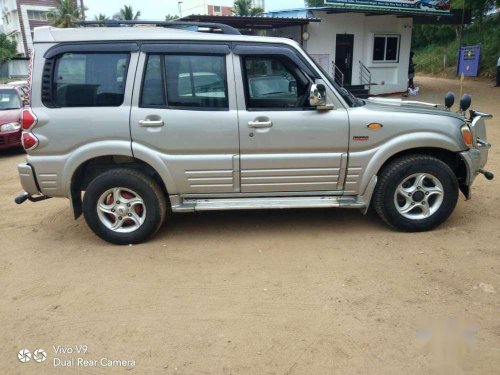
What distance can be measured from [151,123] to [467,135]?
10.2 ft

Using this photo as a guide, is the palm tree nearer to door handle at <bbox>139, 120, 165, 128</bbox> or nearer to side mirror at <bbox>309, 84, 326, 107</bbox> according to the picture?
door handle at <bbox>139, 120, 165, 128</bbox>

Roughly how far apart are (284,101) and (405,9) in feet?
49.6

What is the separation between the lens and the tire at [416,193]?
4.32 m

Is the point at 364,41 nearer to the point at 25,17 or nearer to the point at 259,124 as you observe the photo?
the point at 259,124

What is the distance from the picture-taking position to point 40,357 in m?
2.81

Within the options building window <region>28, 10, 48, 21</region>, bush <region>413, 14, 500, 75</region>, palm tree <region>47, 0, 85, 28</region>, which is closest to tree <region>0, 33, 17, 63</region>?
palm tree <region>47, 0, 85, 28</region>

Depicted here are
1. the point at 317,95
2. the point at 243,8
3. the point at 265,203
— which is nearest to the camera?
the point at 317,95

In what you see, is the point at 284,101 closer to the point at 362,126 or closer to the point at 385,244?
the point at 362,126

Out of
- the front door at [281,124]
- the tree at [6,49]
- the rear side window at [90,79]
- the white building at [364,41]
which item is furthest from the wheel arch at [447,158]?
the tree at [6,49]

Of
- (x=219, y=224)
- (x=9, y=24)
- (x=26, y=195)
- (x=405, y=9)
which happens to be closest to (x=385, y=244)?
(x=219, y=224)

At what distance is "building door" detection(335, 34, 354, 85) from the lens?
1738cm

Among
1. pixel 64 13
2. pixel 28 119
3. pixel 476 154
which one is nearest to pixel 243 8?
pixel 64 13

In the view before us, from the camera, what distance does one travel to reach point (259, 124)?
412 cm

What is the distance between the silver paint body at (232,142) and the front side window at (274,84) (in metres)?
0.10
